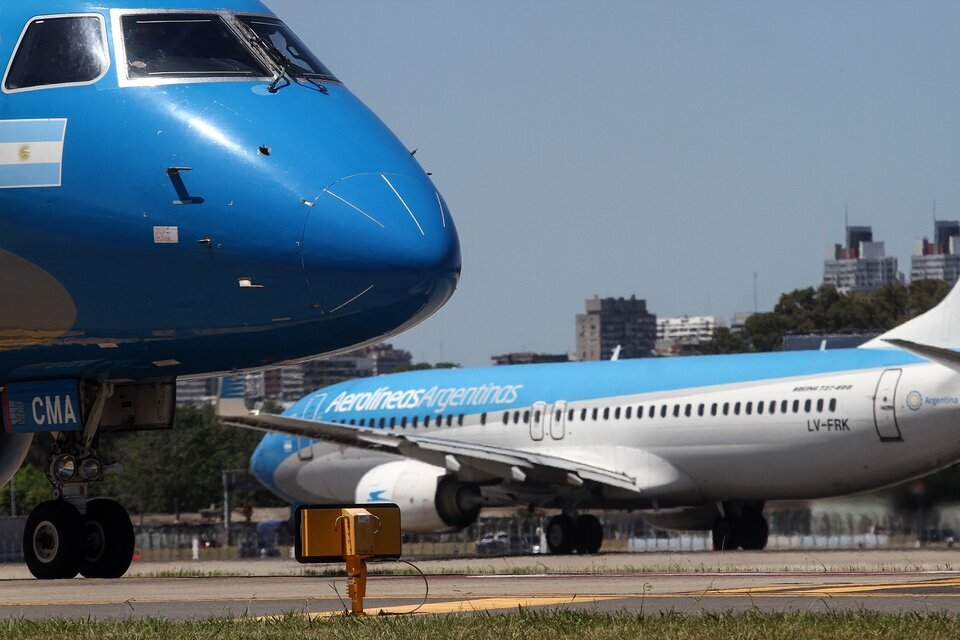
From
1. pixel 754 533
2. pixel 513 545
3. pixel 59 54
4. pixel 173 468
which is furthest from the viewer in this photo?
pixel 173 468

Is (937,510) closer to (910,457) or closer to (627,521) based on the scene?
(910,457)

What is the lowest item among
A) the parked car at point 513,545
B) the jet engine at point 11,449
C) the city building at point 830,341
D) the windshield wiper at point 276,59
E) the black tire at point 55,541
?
the parked car at point 513,545

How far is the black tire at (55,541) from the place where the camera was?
16.1m

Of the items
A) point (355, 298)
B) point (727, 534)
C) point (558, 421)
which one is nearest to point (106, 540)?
point (355, 298)

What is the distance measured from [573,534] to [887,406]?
7.08 m

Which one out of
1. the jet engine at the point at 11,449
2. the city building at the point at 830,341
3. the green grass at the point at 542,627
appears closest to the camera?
the green grass at the point at 542,627

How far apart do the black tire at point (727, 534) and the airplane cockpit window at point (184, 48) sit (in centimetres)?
2096

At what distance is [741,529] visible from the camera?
3466 centimetres

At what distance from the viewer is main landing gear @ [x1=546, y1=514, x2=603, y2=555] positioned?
35.2m

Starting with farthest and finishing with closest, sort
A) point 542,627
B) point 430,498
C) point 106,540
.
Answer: point 430,498 < point 106,540 < point 542,627

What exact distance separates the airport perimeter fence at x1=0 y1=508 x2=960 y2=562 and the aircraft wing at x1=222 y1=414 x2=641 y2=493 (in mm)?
1722

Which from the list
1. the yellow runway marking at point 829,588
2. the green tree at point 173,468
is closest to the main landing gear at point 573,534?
the yellow runway marking at point 829,588

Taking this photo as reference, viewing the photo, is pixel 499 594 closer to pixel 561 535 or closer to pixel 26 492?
pixel 561 535

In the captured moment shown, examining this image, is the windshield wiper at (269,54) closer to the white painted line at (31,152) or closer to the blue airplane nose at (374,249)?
the blue airplane nose at (374,249)
